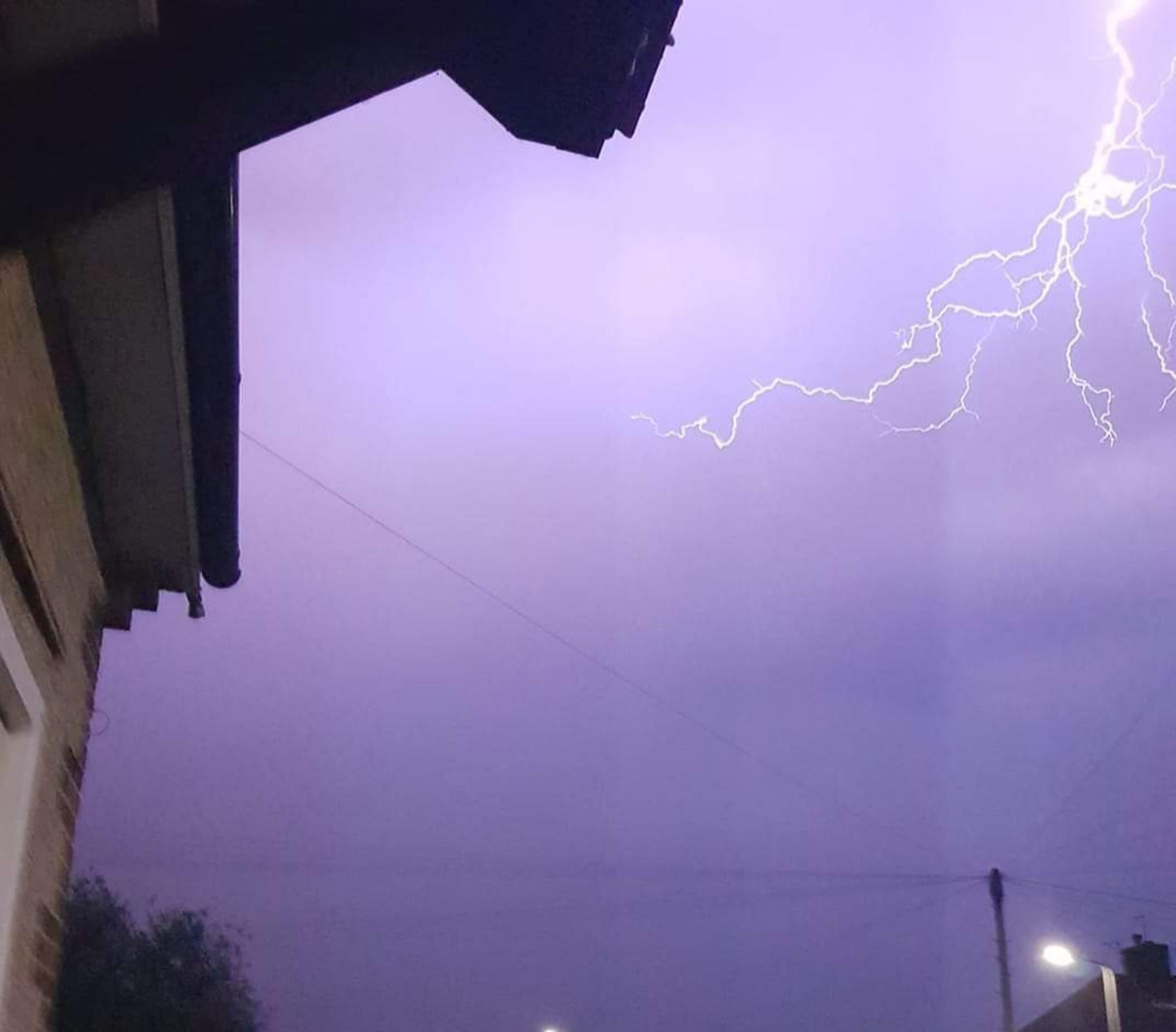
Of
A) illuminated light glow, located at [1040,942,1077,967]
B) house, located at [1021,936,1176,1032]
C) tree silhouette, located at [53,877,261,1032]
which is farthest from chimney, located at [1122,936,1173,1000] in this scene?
tree silhouette, located at [53,877,261,1032]

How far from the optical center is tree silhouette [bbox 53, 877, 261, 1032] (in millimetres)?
19562

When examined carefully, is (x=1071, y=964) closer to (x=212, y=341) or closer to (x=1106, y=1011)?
(x=1106, y=1011)

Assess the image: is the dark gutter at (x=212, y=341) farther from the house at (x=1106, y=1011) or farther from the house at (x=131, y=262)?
the house at (x=1106, y=1011)

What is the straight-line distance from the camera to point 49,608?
3090mm

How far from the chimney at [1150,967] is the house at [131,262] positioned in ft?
59.8

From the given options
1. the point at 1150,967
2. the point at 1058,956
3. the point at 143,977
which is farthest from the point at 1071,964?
the point at 143,977

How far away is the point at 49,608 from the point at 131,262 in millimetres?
889

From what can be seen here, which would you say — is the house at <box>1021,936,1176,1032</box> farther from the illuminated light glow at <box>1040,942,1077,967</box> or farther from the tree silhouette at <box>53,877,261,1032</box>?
the tree silhouette at <box>53,877,261,1032</box>

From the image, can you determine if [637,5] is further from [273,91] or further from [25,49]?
[25,49]

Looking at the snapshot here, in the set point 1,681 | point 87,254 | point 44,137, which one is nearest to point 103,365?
point 87,254

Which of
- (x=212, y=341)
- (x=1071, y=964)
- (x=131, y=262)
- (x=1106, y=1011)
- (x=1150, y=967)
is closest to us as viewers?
(x=131, y=262)

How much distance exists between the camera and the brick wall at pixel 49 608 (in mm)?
2648

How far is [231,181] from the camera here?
253 cm

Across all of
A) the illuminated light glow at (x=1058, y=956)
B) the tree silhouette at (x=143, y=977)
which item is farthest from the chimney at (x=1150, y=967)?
the tree silhouette at (x=143, y=977)
